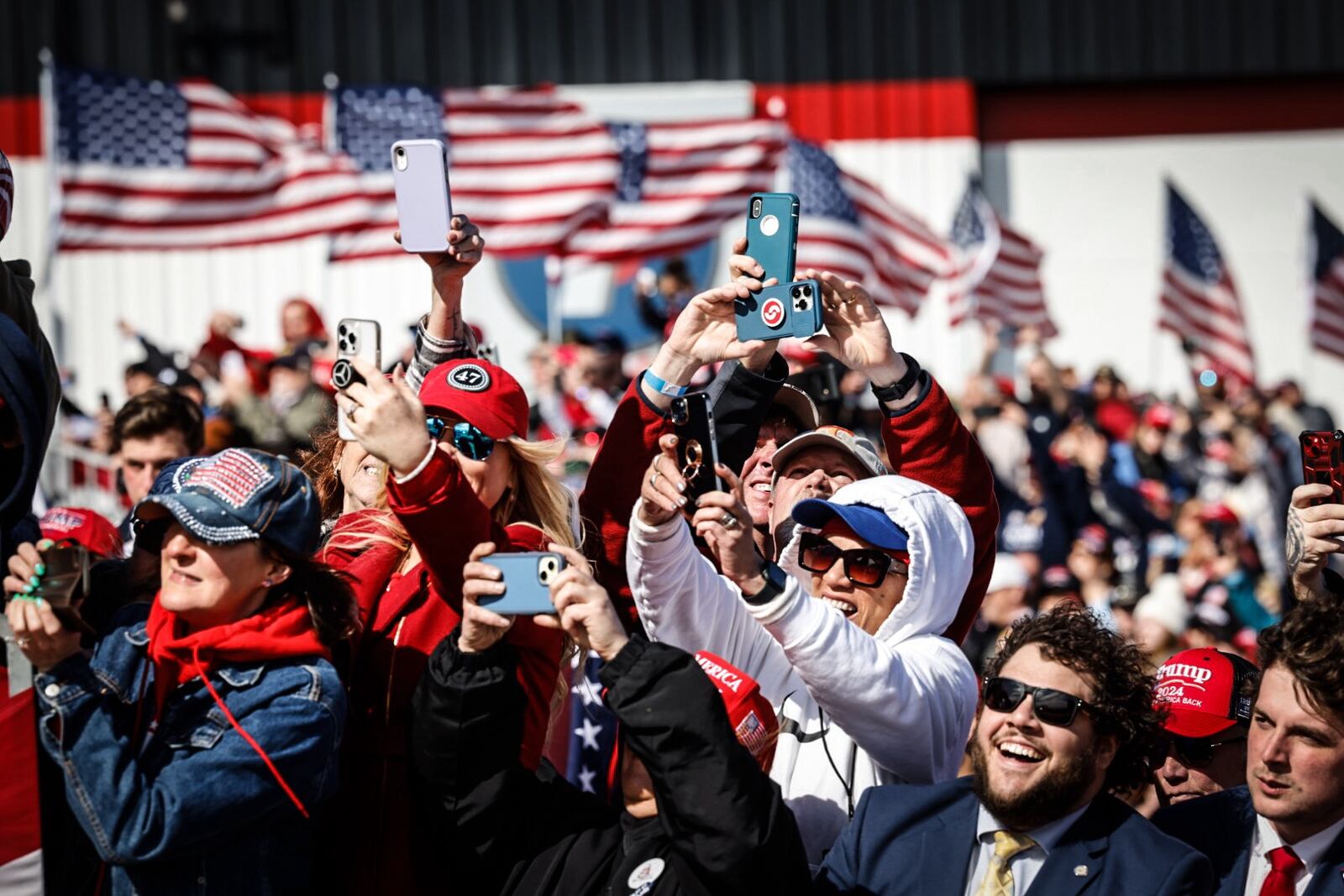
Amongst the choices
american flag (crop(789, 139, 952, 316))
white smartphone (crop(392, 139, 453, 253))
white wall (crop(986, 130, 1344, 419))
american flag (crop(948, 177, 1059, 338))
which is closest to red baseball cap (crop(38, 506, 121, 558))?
white smartphone (crop(392, 139, 453, 253))

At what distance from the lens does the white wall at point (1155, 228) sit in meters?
21.8

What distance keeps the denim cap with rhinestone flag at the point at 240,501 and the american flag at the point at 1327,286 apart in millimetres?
14661

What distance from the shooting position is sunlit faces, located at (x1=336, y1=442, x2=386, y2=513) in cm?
409

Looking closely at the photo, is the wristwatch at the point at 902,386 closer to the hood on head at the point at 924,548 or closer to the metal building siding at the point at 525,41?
the hood on head at the point at 924,548

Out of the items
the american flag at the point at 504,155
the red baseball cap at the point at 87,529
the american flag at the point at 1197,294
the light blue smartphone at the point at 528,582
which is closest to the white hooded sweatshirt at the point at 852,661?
the light blue smartphone at the point at 528,582

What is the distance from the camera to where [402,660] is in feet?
11.4

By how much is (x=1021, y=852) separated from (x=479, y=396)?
1.44m

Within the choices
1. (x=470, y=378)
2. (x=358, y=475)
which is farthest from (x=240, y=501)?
(x=358, y=475)

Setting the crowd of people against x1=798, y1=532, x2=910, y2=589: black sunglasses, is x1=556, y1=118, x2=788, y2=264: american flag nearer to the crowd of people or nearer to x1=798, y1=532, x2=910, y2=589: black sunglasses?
the crowd of people

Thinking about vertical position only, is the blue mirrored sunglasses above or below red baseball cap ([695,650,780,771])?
above

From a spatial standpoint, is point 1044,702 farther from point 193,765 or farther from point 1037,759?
point 193,765

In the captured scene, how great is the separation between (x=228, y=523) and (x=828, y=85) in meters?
19.7

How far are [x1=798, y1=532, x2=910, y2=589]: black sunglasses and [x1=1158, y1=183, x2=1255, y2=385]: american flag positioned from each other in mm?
13371

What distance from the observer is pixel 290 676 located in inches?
120
